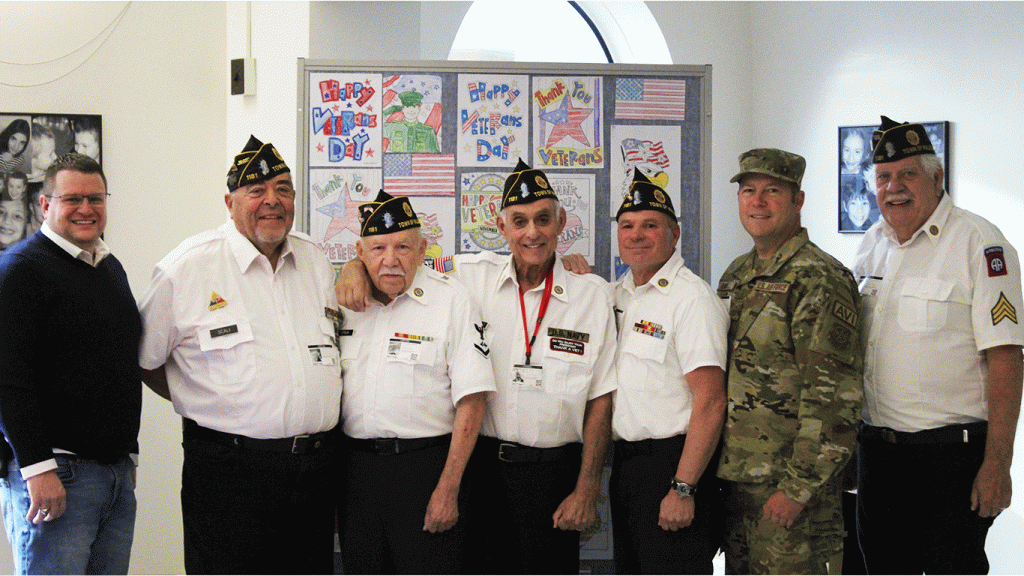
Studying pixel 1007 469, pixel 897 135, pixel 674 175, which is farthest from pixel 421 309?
pixel 1007 469

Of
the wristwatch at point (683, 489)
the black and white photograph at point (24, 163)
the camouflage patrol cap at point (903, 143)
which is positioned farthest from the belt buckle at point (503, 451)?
the black and white photograph at point (24, 163)

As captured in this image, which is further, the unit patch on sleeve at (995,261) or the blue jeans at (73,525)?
the unit patch on sleeve at (995,261)

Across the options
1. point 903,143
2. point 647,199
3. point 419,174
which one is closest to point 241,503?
point 419,174

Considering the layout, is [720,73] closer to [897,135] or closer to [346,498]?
[897,135]

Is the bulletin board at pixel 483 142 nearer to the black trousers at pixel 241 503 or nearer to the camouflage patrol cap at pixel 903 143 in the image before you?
the camouflage patrol cap at pixel 903 143

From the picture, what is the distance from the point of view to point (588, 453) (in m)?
2.76

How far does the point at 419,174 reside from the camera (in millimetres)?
3510

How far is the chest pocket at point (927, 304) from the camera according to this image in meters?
2.69

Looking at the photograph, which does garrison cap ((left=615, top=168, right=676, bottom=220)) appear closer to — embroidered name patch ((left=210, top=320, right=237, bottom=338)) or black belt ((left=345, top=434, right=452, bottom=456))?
black belt ((left=345, top=434, right=452, bottom=456))

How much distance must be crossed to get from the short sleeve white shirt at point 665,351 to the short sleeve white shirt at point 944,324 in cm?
61

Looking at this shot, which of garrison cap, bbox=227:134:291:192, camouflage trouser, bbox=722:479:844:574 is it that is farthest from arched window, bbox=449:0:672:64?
camouflage trouser, bbox=722:479:844:574

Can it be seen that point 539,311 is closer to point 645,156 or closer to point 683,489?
point 683,489

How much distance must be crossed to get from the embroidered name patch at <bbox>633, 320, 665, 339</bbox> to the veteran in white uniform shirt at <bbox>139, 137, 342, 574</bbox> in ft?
3.48

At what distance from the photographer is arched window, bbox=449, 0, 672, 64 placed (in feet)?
19.8
